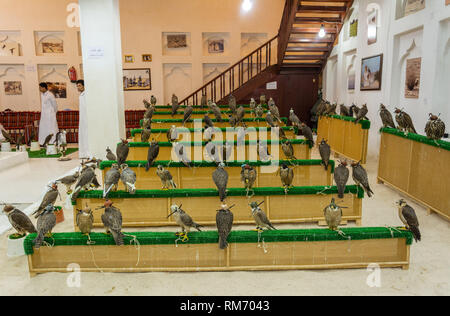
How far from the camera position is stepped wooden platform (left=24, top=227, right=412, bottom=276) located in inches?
128

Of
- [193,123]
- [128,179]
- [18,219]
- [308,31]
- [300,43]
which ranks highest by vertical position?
[308,31]

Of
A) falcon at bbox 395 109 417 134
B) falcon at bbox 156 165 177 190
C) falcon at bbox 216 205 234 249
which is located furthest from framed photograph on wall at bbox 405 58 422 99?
falcon at bbox 216 205 234 249

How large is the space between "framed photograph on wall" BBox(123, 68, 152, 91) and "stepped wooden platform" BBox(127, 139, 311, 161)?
24.8 ft

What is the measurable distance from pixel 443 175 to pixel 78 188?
4.58 metres

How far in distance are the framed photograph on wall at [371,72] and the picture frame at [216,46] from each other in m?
5.59

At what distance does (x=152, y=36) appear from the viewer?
42.1 ft

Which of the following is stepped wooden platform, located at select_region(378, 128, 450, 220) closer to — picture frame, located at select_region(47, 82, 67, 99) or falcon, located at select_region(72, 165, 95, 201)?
falcon, located at select_region(72, 165, 95, 201)

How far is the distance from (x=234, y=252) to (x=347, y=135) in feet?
17.7

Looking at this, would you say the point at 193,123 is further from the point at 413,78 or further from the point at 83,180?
the point at 413,78

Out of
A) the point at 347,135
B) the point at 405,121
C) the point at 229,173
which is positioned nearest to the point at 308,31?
the point at 347,135

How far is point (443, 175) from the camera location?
4.55 meters

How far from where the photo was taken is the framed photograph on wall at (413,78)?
731 cm

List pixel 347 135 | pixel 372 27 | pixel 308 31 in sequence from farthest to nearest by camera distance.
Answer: pixel 308 31 → pixel 372 27 → pixel 347 135
